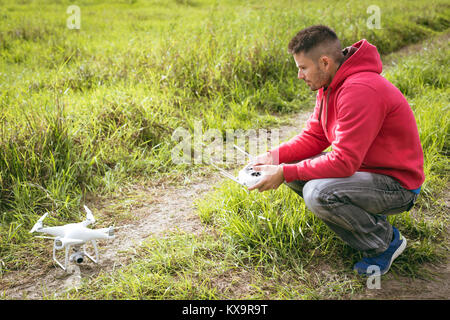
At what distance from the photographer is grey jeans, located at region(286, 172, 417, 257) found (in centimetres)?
197

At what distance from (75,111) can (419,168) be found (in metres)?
2.98

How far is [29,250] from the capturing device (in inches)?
97.7

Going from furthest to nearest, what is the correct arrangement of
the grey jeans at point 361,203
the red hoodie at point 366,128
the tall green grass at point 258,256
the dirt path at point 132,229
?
the dirt path at point 132,229, the tall green grass at point 258,256, the grey jeans at point 361,203, the red hoodie at point 366,128

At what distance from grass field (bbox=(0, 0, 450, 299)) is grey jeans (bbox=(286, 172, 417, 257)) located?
0.25m

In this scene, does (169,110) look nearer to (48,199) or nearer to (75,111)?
(75,111)

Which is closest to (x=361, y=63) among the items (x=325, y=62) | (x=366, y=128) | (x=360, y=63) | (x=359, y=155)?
(x=360, y=63)

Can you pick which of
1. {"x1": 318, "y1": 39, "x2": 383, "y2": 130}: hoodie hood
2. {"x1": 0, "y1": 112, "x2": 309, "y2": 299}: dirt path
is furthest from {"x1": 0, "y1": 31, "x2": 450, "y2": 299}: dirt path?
{"x1": 318, "y1": 39, "x2": 383, "y2": 130}: hoodie hood

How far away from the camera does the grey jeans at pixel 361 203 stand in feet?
6.47

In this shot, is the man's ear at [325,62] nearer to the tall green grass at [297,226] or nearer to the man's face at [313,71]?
the man's face at [313,71]

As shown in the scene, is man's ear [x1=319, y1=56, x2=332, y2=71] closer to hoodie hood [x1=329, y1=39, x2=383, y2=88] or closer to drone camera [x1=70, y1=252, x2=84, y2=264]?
hoodie hood [x1=329, y1=39, x2=383, y2=88]

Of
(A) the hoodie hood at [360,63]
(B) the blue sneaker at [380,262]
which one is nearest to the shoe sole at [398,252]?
(B) the blue sneaker at [380,262]

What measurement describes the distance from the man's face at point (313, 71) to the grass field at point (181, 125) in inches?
32.9

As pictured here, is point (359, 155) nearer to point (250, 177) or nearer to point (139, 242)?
point (250, 177)
